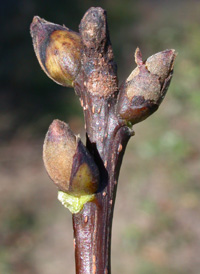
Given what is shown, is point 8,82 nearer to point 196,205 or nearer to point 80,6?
point 80,6

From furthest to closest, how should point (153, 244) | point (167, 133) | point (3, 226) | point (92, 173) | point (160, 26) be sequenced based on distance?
point (160, 26) < point (167, 133) < point (3, 226) < point (153, 244) < point (92, 173)

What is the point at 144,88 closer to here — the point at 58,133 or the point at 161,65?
the point at 161,65

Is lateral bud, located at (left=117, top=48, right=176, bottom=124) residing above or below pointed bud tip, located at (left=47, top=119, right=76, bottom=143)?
above

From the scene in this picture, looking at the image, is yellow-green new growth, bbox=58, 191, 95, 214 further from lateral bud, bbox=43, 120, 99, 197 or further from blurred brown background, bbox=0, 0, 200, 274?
blurred brown background, bbox=0, 0, 200, 274

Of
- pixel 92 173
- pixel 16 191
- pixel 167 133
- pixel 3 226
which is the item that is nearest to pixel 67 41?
pixel 92 173

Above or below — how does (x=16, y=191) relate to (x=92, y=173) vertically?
above

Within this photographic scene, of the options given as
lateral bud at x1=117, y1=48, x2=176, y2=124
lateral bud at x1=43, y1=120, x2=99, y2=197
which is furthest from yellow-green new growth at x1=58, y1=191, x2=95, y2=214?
lateral bud at x1=117, y1=48, x2=176, y2=124

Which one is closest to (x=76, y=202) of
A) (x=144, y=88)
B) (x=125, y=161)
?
(x=144, y=88)
